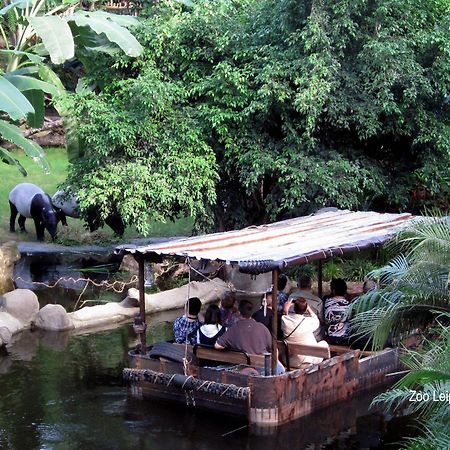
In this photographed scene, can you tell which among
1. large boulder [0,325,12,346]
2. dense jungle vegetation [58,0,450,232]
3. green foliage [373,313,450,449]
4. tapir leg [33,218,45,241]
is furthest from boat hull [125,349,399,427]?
tapir leg [33,218,45,241]

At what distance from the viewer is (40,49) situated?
51.3ft

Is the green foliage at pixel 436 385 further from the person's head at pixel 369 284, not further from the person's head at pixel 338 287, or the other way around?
the person's head at pixel 369 284

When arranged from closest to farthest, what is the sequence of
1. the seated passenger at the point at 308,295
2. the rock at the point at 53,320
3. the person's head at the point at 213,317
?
the person's head at the point at 213,317 → the seated passenger at the point at 308,295 → the rock at the point at 53,320

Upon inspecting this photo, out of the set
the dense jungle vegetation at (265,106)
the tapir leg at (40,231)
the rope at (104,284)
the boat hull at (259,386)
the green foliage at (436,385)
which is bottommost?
the rope at (104,284)

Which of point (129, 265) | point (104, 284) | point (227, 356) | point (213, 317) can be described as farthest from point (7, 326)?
point (227, 356)

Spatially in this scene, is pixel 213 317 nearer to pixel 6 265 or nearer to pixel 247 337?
pixel 247 337

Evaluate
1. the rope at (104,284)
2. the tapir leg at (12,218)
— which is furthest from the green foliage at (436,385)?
the tapir leg at (12,218)

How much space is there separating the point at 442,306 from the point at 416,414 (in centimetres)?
345

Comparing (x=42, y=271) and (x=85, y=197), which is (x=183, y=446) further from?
(x=42, y=271)

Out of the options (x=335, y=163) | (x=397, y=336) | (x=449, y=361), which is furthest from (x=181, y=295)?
(x=449, y=361)

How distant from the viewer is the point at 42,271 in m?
19.3

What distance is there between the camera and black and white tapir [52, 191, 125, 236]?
1700 cm

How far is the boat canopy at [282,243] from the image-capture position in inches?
380

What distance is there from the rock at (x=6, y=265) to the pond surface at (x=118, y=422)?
4459 millimetres
